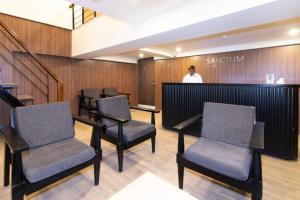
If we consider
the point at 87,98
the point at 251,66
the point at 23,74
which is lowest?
the point at 87,98

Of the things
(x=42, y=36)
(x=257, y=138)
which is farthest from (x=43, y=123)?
(x=42, y=36)

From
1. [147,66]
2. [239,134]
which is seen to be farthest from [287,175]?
[147,66]

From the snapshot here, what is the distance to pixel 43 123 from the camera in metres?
1.82

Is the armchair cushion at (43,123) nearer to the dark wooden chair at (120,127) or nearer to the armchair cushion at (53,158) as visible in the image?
the armchair cushion at (53,158)

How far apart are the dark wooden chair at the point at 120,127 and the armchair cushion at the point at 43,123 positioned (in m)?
0.49

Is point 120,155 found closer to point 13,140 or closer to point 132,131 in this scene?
point 132,131

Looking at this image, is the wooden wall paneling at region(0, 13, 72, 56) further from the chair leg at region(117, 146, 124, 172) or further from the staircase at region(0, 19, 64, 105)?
the chair leg at region(117, 146, 124, 172)

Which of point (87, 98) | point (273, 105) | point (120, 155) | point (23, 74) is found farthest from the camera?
point (87, 98)

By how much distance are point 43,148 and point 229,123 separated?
202 cm

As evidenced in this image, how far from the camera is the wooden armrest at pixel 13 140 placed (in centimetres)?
121

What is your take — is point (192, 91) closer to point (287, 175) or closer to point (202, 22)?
point (202, 22)

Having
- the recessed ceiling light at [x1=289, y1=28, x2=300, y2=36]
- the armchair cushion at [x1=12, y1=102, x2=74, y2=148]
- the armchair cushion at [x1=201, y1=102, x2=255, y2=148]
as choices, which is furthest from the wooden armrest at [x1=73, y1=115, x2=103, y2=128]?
the recessed ceiling light at [x1=289, y1=28, x2=300, y2=36]

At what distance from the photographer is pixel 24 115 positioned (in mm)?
1714

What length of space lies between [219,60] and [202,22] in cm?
327
